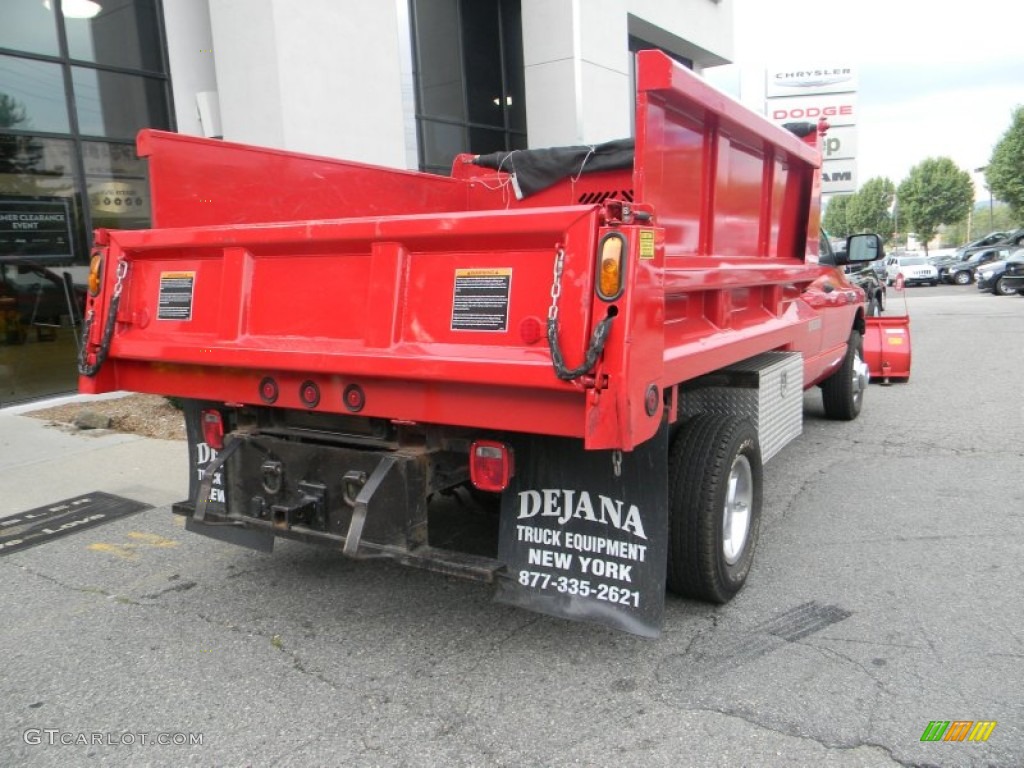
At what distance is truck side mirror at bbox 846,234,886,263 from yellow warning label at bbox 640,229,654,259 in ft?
16.5

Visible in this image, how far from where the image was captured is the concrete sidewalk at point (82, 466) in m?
5.80

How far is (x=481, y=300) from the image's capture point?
2768 millimetres

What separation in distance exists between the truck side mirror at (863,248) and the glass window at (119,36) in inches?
329

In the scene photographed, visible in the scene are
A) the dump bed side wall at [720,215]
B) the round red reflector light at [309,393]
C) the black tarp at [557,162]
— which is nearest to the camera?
the dump bed side wall at [720,215]

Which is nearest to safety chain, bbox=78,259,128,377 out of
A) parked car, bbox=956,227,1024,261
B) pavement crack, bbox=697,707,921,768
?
pavement crack, bbox=697,707,921,768

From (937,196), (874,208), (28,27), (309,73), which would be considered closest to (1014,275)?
(309,73)

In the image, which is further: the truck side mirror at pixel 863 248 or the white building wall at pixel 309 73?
the white building wall at pixel 309 73

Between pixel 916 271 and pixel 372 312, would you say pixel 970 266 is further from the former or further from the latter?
pixel 372 312

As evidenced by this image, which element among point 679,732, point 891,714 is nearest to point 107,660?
point 679,732

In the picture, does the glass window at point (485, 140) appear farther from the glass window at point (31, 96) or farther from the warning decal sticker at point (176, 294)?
the warning decal sticker at point (176, 294)

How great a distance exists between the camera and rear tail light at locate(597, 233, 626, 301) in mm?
2496

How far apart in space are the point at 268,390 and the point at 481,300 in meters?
1.14

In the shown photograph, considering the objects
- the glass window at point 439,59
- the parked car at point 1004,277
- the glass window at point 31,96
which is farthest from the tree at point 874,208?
the glass window at point 31,96

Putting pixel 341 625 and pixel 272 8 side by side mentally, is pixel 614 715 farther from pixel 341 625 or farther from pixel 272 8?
pixel 272 8
